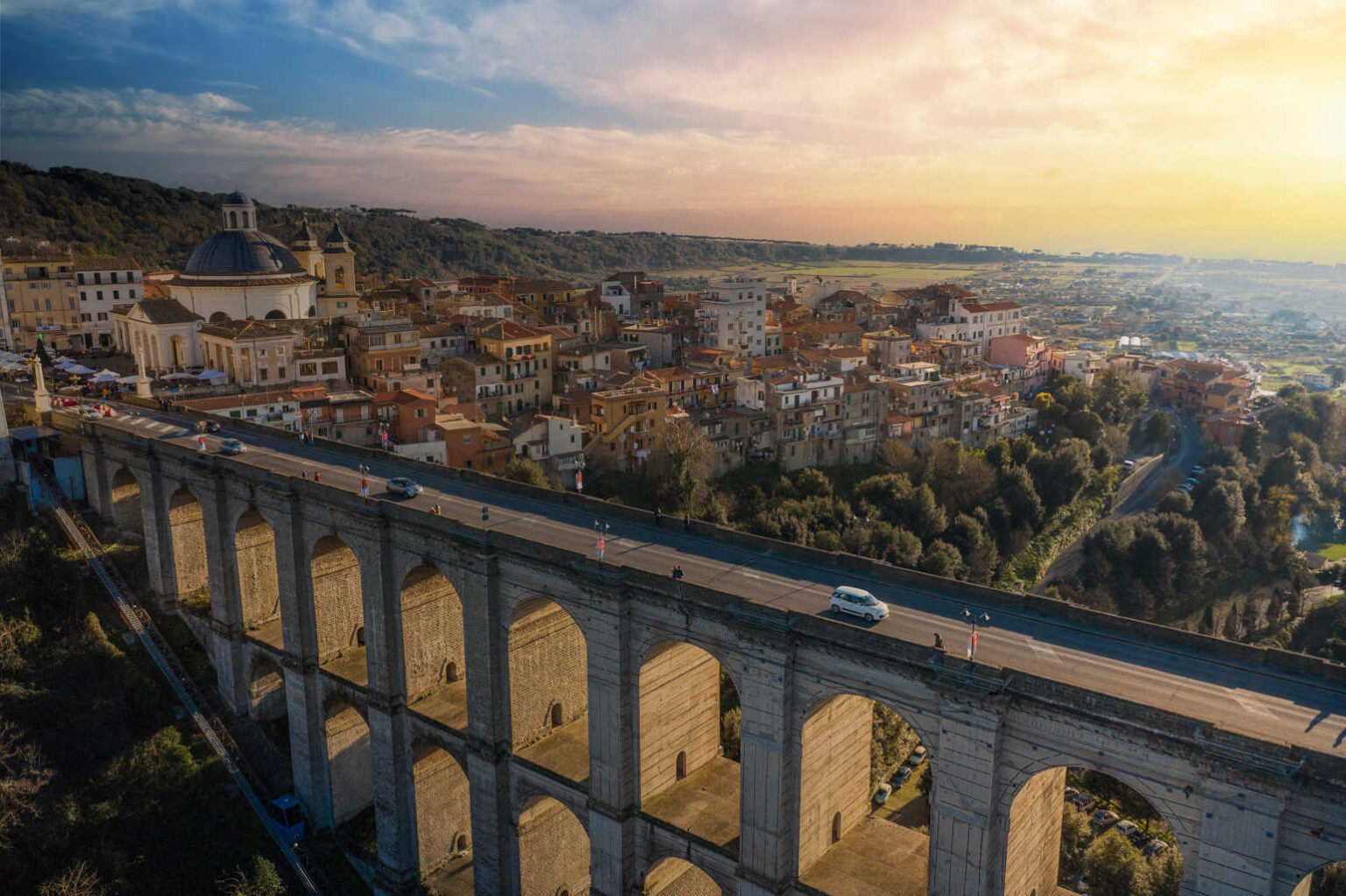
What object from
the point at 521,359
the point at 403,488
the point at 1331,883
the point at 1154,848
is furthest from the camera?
the point at 521,359

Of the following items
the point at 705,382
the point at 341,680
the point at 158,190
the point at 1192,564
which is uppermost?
the point at 158,190

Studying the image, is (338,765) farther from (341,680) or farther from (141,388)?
(141,388)

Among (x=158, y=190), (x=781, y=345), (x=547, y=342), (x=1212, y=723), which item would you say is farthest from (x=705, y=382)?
(x=158, y=190)

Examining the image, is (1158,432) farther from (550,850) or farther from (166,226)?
(166,226)

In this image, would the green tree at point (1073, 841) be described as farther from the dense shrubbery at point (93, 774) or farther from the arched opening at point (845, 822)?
the dense shrubbery at point (93, 774)

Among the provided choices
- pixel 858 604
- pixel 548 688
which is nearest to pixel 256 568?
pixel 548 688

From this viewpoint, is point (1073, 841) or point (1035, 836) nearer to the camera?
point (1035, 836)
